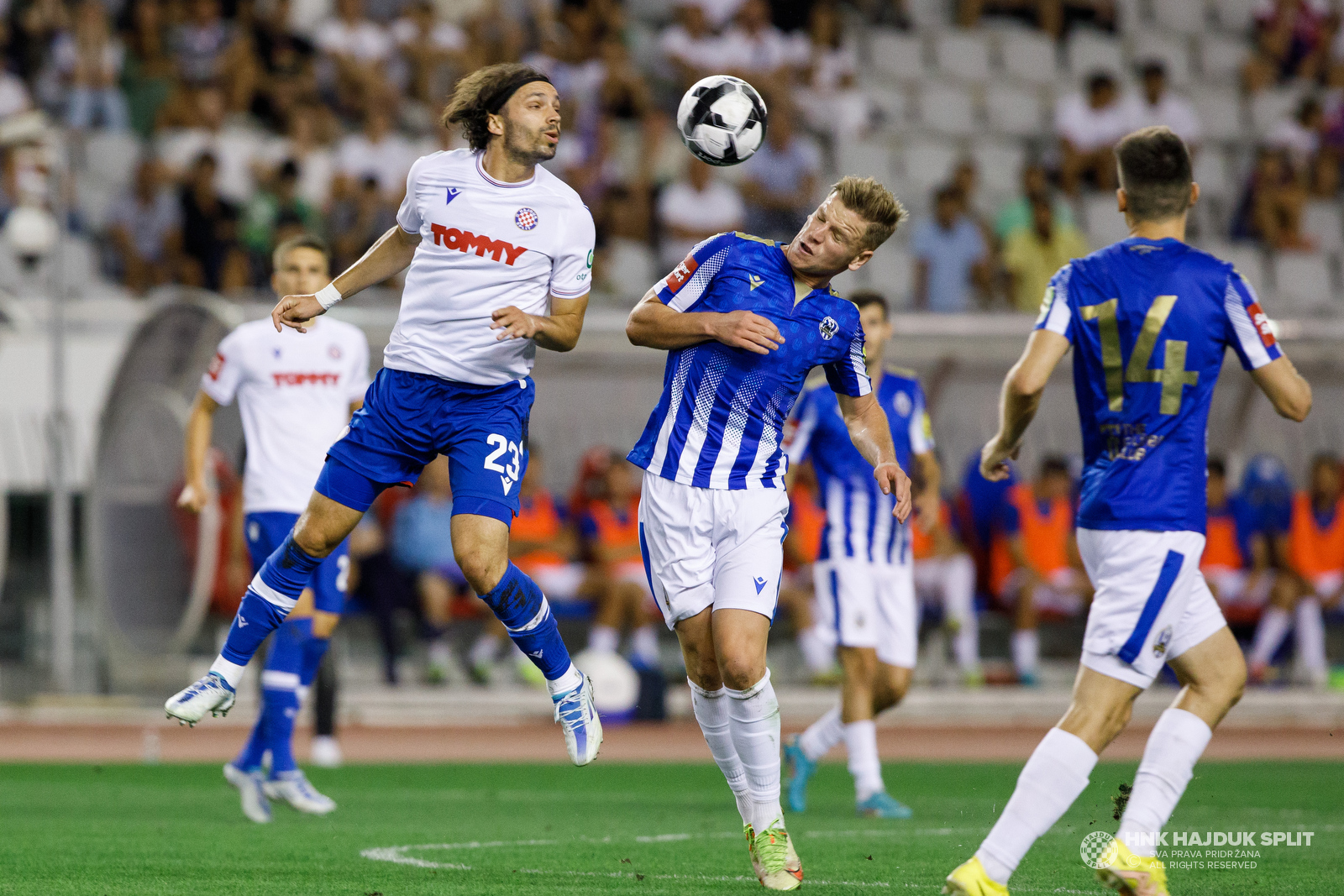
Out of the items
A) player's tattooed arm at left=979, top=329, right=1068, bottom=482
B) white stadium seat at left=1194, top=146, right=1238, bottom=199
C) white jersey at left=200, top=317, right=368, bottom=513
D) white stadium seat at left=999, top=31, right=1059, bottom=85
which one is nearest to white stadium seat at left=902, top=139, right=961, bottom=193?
white stadium seat at left=999, top=31, right=1059, bottom=85

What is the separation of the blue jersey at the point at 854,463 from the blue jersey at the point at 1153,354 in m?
3.55

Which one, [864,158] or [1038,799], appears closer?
[1038,799]

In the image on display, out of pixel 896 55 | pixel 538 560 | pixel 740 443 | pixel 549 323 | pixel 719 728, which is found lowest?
pixel 538 560

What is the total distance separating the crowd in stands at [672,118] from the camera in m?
16.5

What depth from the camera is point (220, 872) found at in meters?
6.06

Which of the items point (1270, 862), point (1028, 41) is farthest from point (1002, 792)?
point (1028, 41)

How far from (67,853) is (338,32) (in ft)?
42.5

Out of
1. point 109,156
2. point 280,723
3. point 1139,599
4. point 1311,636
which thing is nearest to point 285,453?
point 280,723

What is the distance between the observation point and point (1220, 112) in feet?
66.9

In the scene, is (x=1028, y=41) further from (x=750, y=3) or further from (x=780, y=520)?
(x=780, y=520)

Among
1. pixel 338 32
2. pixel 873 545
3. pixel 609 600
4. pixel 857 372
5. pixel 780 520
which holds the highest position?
pixel 338 32

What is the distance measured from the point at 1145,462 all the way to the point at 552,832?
3.50m

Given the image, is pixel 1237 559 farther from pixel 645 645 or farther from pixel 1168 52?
pixel 1168 52

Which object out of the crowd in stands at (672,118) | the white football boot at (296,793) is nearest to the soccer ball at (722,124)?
the white football boot at (296,793)
